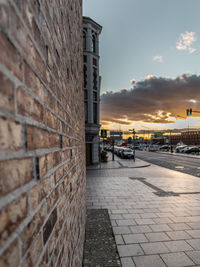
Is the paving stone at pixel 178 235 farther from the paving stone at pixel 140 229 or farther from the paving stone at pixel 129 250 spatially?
the paving stone at pixel 129 250

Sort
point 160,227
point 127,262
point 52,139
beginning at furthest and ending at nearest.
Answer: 1. point 160,227
2. point 127,262
3. point 52,139

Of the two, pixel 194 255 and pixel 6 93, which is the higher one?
pixel 6 93

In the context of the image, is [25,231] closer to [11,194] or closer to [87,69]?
[11,194]

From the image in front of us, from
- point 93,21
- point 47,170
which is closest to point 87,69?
point 93,21

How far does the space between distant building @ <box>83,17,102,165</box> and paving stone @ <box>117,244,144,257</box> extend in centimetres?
1161

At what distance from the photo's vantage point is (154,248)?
3.25 m

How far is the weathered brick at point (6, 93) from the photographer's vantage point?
15.1 inches

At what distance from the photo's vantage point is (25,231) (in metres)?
0.49

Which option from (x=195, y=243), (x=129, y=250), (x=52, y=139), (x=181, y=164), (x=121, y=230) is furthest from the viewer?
(x=181, y=164)

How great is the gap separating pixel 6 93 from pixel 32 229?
18.8 inches

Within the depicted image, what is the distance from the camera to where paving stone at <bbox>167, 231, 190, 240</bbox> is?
3.61m

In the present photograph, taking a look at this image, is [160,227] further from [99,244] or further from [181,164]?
[181,164]

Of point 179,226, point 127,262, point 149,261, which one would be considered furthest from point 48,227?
point 179,226

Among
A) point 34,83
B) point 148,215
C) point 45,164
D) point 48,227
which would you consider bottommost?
point 148,215
